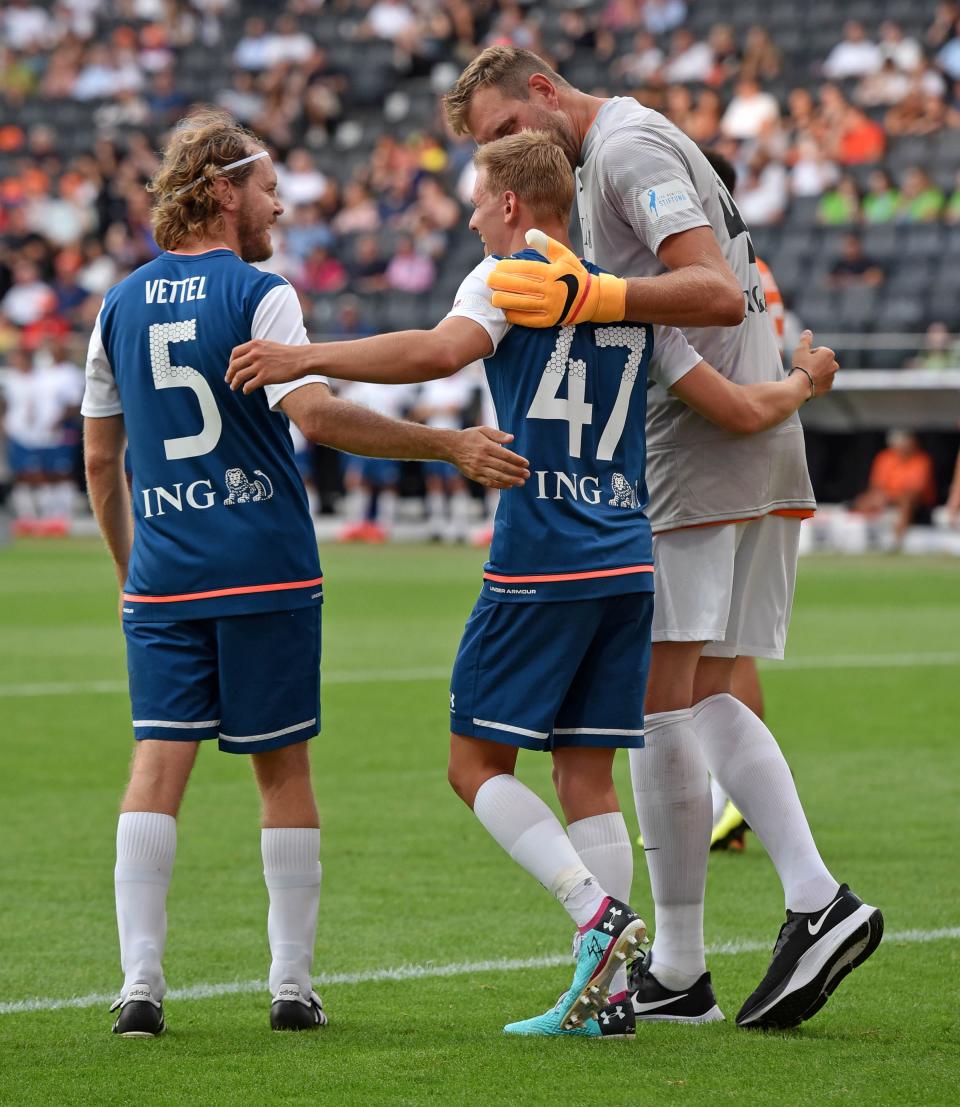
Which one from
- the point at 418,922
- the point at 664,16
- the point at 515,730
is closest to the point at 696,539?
the point at 515,730

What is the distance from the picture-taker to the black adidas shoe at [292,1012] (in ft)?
13.6

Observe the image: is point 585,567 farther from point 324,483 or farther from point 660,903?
point 324,483

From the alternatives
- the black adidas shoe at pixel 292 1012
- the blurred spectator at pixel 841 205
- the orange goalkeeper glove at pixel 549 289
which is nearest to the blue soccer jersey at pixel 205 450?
the orange goalkeeper glove at pixel 549 289

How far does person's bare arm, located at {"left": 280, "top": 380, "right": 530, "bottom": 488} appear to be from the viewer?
386 cm

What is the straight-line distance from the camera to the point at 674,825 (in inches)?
173

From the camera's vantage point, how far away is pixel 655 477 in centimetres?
455

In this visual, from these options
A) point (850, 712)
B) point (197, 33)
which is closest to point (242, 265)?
point (850, 712)

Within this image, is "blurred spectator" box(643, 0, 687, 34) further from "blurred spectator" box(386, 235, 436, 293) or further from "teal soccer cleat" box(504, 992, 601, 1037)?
"teal soccer cleat" box(504, 992, 601, 1037)

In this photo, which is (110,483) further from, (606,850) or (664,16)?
(664,16)

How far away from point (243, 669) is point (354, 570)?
1515 centimetres

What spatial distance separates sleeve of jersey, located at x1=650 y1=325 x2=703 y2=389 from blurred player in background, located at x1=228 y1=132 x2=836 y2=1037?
0.18 ft

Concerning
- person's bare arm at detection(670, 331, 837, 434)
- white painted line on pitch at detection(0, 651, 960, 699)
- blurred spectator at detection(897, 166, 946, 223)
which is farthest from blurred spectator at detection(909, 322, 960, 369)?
person's bare arm at detection(670, 331, 837, 434)

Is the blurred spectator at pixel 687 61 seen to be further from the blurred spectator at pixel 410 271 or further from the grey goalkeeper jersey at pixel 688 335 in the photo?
the grey goalkeeper jersey at pixel 688 335

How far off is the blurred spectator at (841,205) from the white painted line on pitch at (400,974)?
56.9 ft
